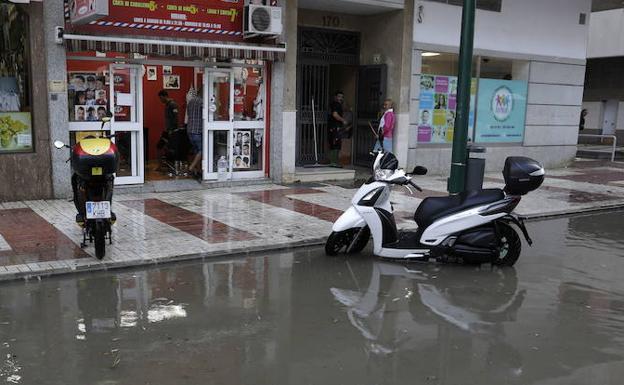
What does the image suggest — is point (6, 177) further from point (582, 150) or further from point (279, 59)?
point (582, 150)

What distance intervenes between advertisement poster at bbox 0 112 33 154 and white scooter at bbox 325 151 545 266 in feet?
18.9

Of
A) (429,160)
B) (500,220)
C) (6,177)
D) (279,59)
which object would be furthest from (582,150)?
(6,177)

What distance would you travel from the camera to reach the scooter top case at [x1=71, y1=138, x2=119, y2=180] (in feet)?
21.4

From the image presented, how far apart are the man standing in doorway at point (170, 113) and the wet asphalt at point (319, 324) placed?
6824 mm

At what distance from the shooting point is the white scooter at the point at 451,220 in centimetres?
689

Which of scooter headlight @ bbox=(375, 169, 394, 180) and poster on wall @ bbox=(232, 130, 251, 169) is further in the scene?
poster on wall @ bbox=(232, 130, 251, 169)

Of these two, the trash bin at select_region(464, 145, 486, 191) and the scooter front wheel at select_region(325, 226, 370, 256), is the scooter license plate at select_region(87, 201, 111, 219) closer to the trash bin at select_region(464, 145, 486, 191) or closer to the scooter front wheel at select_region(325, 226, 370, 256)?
the scooter front wheel at select_region(325, 226, 370, 256)

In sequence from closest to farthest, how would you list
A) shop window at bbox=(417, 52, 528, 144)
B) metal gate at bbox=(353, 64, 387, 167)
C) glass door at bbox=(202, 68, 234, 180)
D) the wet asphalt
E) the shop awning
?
the wet asphalt → the shop awning → glass door at bbox=(202, 68, 234, 180) → metal gate at bbox=(353, 64, 387, 167) → shop window at bbox=(417, 52, 528, 144)

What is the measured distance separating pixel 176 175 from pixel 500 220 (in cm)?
735

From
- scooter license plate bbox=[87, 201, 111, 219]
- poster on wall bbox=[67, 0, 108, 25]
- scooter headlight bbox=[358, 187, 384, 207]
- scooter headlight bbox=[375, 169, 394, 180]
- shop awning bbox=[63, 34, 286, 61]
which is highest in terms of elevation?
poster on wall bbox=[67, 0, 108, 25]

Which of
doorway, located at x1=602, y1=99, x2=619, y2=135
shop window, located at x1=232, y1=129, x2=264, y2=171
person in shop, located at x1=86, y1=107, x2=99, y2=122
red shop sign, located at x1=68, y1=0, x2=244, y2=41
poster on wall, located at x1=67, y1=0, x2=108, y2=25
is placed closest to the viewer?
poster on wall, located at x1=67, y1=0, x2=108, y2=25

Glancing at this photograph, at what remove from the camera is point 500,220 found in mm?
7020

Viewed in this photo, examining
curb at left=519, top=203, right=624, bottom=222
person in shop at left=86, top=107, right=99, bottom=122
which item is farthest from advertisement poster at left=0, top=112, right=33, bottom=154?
curb at left=519, top=203, right=624, bottom=222

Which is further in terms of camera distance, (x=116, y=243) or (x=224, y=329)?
(x=116, y=243)
